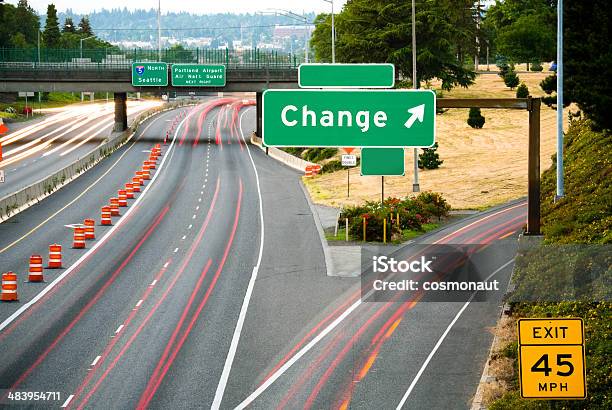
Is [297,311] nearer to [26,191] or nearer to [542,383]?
[542,383]

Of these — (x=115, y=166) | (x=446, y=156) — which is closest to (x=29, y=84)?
(x=115, y=166)

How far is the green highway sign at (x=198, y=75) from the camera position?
→ 10544 centimetres

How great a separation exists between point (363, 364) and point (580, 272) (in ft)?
22.1

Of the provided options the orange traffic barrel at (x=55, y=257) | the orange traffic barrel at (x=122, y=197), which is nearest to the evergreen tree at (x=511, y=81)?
the orange traffic barrel at (x=122, y=197)

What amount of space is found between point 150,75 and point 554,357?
3709 inches

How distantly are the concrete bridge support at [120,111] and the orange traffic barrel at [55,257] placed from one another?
→ 65046 mm

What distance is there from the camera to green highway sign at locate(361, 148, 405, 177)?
21172 mm

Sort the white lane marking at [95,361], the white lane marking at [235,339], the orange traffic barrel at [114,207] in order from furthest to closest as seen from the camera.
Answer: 1. the orange traffic barrel at [114,207]
2. the white lane marking at [95,361]
3. the white lane marking at [235,339]

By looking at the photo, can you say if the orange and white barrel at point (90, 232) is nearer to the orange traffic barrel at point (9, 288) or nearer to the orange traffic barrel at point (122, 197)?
the orange traffic barrel at point (122, 197)

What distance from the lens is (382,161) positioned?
21.2m

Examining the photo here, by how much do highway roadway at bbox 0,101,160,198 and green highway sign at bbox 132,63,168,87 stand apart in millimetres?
7782

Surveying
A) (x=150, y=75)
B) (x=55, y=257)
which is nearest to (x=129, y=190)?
(x=55, y=257)

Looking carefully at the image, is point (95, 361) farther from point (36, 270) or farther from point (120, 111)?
point (120, 111)

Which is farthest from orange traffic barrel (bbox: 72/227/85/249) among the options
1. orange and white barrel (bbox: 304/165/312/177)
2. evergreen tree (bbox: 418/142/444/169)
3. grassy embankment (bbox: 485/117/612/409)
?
evergreen tree (bbox: 418/142/444/169)
